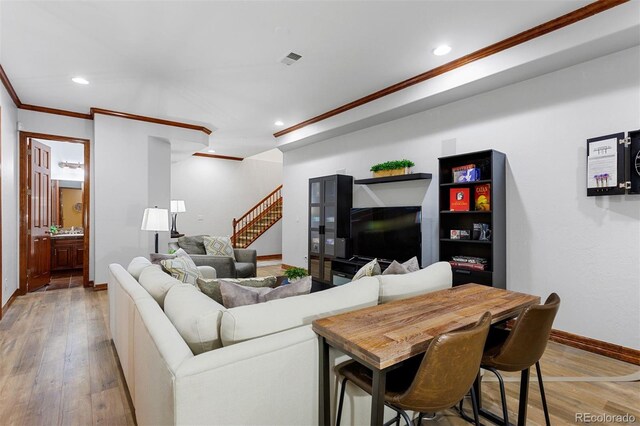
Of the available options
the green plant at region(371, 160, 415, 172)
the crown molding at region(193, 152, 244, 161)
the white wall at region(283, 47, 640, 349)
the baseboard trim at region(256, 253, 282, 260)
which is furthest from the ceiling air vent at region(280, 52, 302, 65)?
the baseboard trim at region(256, 253, 282, 260)

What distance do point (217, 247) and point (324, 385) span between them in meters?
4.07

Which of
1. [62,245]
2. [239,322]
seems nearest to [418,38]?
[239,322]

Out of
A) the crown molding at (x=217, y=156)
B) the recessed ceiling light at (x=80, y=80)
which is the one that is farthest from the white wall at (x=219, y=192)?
the recessed ceiling light at (x=80, y=80)

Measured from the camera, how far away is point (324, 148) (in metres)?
6.06

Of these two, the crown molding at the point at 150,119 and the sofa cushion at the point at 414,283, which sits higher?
the crown molding at the point at 150,119

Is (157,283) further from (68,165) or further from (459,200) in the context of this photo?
(68,165)

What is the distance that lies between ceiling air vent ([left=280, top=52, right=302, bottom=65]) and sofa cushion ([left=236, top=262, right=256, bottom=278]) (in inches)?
117

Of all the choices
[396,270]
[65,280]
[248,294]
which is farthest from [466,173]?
[65,280]

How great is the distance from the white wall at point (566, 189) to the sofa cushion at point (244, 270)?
2893 millimetres

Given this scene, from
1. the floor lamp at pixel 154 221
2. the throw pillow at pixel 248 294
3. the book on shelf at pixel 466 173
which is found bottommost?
the throw pillow at pixel 248 294

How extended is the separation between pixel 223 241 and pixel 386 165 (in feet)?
9.43

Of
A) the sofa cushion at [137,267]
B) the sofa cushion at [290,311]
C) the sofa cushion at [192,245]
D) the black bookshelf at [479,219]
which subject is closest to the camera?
the sofa cushion at [290,311]

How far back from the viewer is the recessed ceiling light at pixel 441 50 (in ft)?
10.4

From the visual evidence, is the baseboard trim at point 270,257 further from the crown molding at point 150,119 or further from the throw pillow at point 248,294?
the throw pillow at point 248,294
